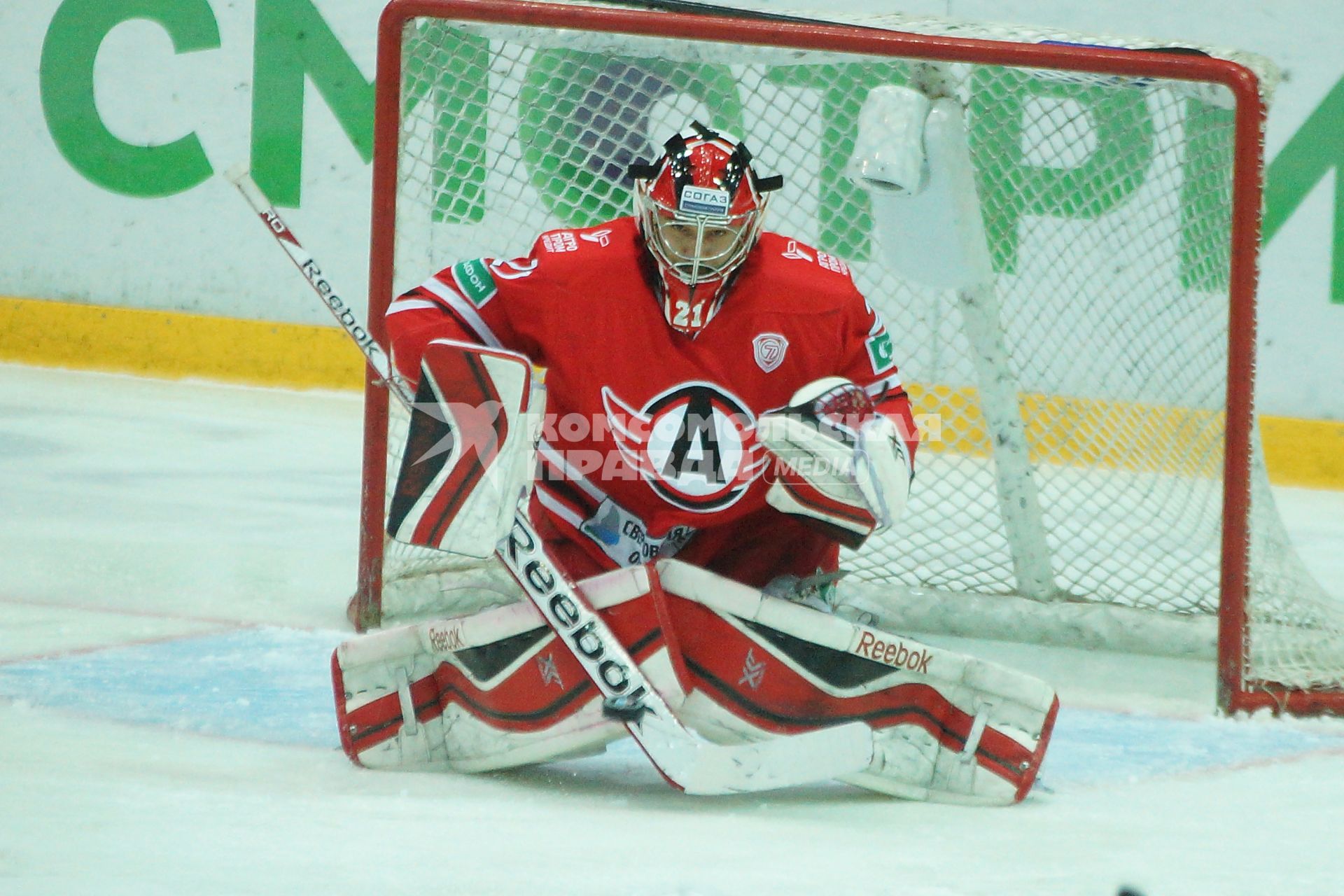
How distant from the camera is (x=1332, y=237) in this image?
14.4ft

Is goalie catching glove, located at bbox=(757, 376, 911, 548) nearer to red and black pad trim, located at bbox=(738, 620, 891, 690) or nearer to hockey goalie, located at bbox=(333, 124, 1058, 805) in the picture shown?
hockey goalie, located at bbox=(333, 124, 1058, 805)

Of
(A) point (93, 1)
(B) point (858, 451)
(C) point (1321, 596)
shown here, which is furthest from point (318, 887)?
(A) point (93, 1)

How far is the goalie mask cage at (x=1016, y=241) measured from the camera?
2562 mm

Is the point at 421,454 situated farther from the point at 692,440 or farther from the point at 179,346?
the point at 179,346

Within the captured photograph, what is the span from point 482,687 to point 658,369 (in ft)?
1.48

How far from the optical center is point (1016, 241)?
3199mm

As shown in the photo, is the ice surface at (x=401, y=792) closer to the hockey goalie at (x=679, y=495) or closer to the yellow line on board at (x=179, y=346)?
the hockey goalie at (x=679, y=495)

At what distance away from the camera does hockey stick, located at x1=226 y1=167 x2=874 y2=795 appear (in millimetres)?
1798

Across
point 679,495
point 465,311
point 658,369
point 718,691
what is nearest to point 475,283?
point 465,311

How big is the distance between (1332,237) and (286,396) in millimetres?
3228

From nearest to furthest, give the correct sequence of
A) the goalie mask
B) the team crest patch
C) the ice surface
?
1. the ice surface
2. the goalie mask
3. the team crest patch

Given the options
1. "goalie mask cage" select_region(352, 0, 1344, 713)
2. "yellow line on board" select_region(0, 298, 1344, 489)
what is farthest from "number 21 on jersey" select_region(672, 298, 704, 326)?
"yellow line on board" select_region(0, 298, 1344, 489)

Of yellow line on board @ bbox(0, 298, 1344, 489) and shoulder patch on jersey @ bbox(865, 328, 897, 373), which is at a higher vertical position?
shoulder patch on jersey @ bbox(865, 328, 897, 373)

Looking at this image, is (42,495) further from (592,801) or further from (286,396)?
(592,801)
